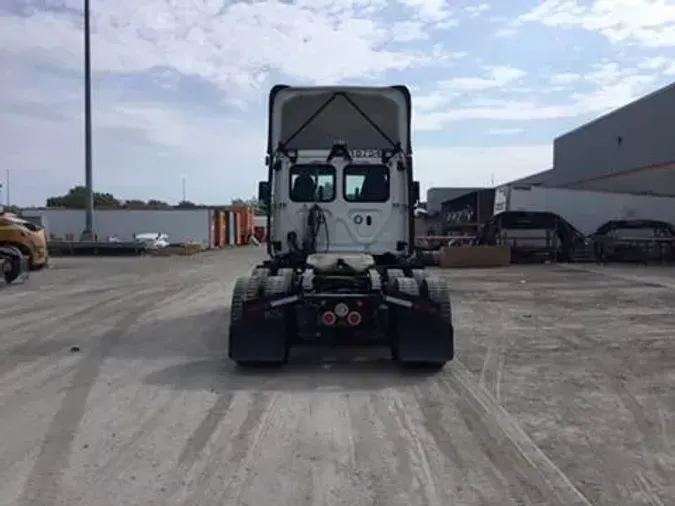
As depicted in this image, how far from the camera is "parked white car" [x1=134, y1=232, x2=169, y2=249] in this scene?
48.7m

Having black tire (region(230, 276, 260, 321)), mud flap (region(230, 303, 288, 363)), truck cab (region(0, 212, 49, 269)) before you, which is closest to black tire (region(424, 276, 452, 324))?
mud flap (region(230, 303, 288, 363))

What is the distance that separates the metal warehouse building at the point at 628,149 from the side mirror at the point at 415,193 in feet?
103

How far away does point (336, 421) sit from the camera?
6941 millimetres

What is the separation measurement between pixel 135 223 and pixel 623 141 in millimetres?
35973

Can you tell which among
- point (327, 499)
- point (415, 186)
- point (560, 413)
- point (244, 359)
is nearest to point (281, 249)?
point (415, 186)

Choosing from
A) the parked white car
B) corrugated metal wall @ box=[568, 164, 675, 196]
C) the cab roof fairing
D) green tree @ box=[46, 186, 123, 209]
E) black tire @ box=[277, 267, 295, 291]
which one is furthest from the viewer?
green tree @ box=[46, 186, 123, 209]

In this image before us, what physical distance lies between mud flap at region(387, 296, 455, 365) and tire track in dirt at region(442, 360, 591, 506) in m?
0.79

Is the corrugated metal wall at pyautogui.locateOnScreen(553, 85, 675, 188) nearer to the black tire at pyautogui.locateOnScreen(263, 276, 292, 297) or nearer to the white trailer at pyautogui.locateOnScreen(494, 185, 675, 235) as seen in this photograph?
the white trailer at pyautogui.locateOnScreen(494, 185, 675, 235)

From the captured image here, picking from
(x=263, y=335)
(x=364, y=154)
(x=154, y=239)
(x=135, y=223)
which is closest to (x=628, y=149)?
(x=154, y=239)

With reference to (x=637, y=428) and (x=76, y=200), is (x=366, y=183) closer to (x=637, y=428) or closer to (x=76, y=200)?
(x=637, y=428)

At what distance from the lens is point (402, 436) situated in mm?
6457

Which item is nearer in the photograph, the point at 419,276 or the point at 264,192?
the point at 419,276

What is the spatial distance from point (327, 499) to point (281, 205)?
722 centimetres

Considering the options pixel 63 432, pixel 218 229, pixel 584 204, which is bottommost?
pixel 63 432
